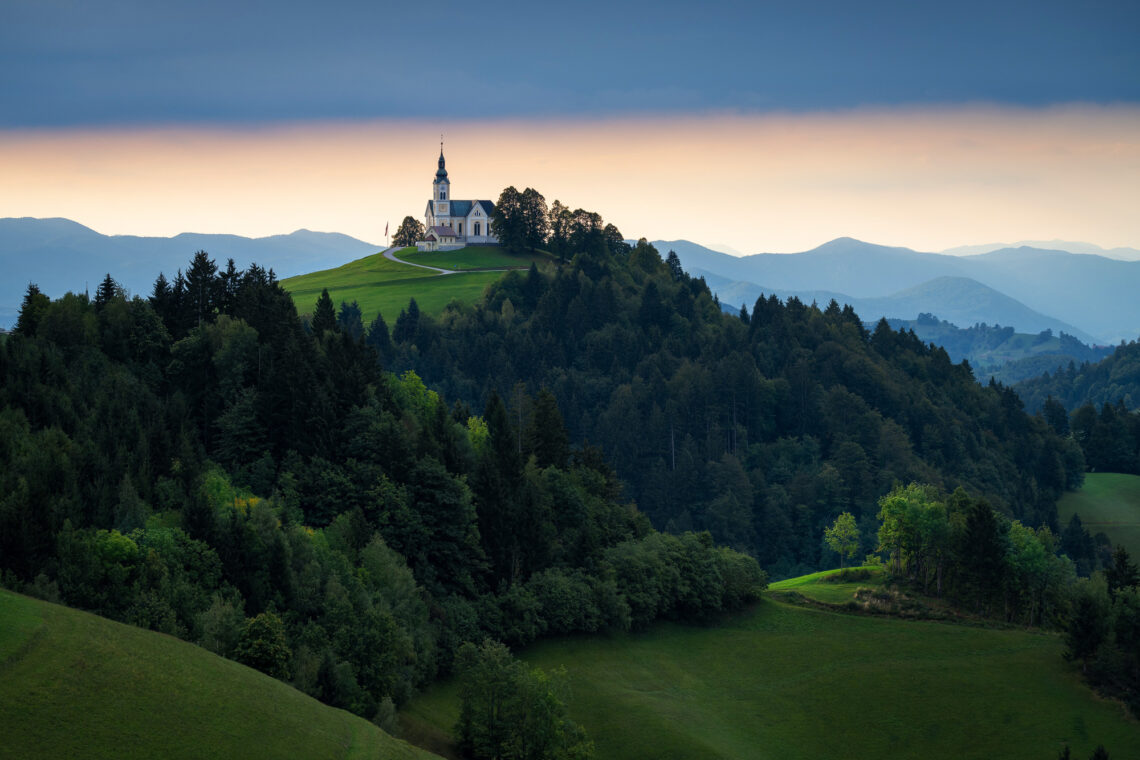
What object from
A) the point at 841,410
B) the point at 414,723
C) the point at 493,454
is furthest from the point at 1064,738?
the point at 841,410

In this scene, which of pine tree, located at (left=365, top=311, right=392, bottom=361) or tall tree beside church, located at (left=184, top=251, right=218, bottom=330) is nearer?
tall tree beside church, located at (left=184, top=251, right=218, bottom=330)

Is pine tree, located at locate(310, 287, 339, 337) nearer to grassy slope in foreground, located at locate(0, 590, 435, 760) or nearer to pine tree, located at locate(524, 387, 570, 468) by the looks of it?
pine tree, located at locate(524, 387, 570, 468)

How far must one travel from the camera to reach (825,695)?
63344 mm

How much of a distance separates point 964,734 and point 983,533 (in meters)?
24.8

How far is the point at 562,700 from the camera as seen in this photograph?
1940 inches

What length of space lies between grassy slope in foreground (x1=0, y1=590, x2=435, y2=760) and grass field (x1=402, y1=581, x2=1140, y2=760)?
1067 cm

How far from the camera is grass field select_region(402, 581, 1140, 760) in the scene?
56.2 m

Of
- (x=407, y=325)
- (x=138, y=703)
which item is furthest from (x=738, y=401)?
(x=138, y=703)

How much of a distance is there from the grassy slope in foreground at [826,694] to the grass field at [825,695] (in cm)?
11

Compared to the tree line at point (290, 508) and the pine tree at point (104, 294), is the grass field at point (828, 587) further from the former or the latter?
the pine tree at point (104, 294)

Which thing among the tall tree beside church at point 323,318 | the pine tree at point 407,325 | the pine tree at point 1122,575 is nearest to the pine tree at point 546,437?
the tall tree beside church at point 323,318

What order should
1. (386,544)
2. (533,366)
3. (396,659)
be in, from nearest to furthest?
(396,659) < (386,544) < (533,366)

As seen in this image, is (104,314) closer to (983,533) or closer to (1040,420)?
(983,533)

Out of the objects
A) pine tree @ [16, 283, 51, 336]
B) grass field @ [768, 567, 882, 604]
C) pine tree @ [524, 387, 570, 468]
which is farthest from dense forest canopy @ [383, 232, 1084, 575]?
pine tree @ [16, 283, 51, 336]
